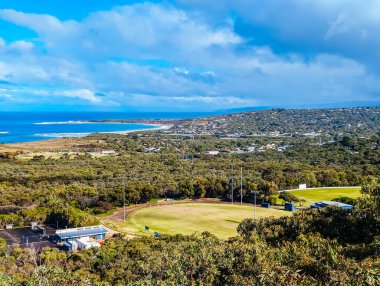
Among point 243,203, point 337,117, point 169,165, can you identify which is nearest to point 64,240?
point 243,203

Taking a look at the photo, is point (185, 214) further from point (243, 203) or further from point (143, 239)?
point (143, 239)

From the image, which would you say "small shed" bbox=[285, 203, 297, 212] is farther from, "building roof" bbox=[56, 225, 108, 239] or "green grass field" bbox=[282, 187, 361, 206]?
"building roof" bbox=[56, 225, 108, 239]

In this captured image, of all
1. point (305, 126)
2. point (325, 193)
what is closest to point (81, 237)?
point (325, 193)

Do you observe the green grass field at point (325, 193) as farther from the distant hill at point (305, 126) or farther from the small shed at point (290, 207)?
the distant hill at point (305, 126)

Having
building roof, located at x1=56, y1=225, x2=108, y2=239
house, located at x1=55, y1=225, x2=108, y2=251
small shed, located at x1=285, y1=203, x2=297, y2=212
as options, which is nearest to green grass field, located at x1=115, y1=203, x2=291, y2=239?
small shed, located at x1=285, y1=203, x2=297, y2=212

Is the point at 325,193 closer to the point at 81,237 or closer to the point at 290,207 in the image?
the point at 290,207

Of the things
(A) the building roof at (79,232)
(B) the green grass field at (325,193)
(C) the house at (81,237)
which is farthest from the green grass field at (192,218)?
(B) the green grass field at (325,193)
